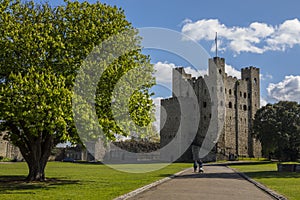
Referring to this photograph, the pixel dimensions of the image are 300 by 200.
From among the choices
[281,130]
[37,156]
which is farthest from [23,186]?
[281,130]

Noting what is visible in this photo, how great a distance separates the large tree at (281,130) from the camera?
6253cm

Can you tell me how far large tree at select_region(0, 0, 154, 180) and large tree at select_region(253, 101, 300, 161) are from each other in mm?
44120

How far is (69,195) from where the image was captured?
16438 mm

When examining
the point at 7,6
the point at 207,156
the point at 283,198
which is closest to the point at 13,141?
the point at 7,6

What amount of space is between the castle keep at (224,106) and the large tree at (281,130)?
1832 cm

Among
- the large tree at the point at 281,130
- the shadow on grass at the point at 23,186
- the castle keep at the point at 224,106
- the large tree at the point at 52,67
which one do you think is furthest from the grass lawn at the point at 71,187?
the castle keep at the point at 224,106

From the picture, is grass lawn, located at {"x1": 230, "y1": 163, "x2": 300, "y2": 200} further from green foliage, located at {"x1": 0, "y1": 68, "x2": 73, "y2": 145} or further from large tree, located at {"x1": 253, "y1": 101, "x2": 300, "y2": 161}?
large tree, located at {"x1": 253, "y1": 101, "x2": 300, "y2": 161}

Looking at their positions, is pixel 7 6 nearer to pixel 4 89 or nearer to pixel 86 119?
pixel 4 89

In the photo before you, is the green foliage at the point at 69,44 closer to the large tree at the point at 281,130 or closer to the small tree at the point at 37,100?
the small tree at the point at 37,100

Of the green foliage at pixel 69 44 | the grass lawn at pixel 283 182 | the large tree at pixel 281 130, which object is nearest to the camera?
the grass lawn at pixel 283 182

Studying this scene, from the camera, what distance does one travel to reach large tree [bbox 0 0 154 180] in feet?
60.2

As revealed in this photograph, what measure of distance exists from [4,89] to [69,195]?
654 cm

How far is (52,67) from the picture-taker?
20.7 m

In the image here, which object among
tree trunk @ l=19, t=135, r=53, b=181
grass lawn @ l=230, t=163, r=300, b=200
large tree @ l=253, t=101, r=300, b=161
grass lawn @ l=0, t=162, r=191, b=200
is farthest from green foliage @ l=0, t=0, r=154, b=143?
large tree @ l=253, t=101, r=300, b=161
